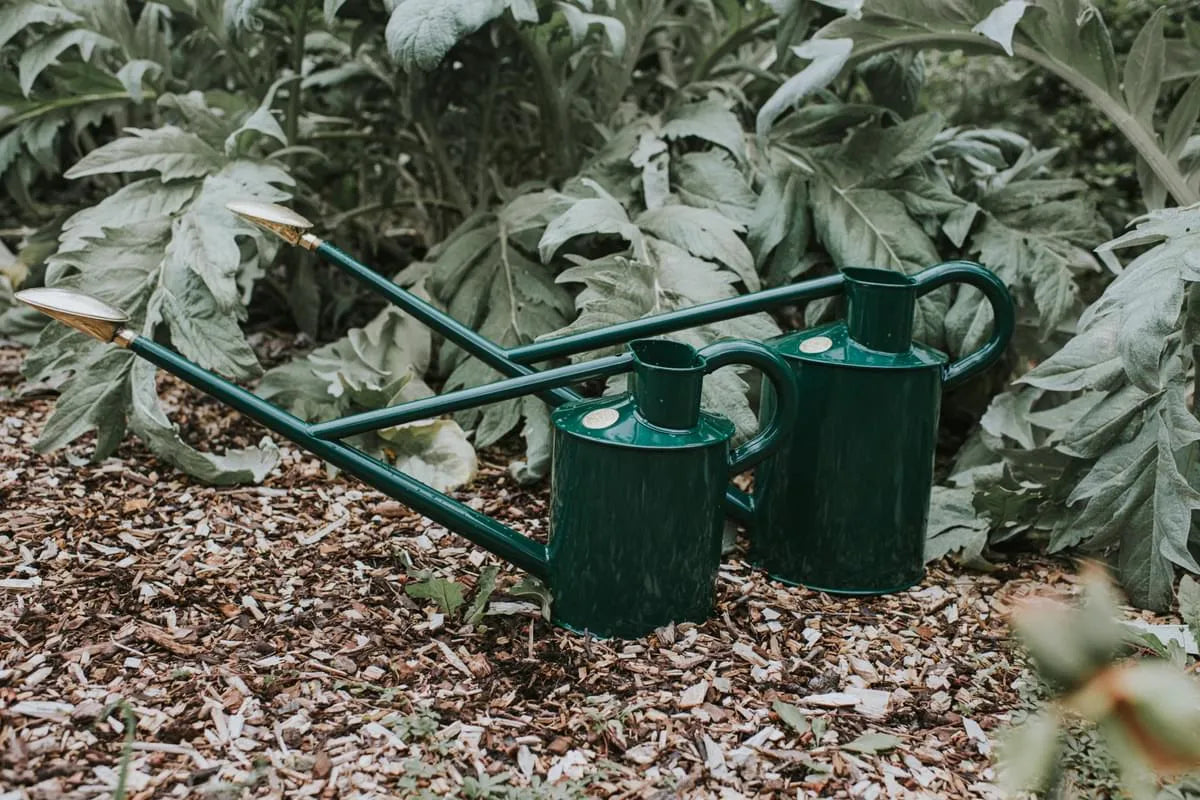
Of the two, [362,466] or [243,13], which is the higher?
[243,13]

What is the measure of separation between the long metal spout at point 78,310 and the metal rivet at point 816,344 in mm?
896

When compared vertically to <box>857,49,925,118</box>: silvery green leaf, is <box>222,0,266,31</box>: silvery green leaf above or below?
above

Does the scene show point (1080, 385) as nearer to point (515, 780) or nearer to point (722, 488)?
point (722, 488)

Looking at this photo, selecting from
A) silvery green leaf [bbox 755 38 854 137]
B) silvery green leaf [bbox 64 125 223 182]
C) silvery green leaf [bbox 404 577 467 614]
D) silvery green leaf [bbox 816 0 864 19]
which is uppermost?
silvery green leaf [bbox 816 0 864 19]

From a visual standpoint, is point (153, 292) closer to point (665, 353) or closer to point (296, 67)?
point (296, 67)

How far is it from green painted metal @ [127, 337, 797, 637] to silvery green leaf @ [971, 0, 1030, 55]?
72 centimetres

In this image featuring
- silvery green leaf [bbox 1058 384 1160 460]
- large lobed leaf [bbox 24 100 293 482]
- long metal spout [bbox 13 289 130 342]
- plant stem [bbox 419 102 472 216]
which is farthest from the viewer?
plant stem [bbox 419 102 472 216]

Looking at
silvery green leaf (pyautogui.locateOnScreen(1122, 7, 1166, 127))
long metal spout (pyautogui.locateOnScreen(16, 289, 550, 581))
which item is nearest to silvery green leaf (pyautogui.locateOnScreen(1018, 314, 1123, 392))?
silvery green leaf (pyautogui.locateOnScreen(1122, 7, 1166, 127))

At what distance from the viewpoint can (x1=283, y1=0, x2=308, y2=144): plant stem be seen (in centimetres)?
231

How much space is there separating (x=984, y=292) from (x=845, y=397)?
0.28 metres

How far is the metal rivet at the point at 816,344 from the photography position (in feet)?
5.32

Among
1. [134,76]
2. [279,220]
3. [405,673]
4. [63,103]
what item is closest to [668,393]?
[405,673]

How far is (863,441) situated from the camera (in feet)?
5.27

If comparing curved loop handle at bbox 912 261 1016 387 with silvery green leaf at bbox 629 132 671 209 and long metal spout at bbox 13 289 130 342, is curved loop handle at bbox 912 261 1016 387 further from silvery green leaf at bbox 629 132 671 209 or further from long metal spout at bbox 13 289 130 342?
long metal spout at bbox 13 289 130 342
